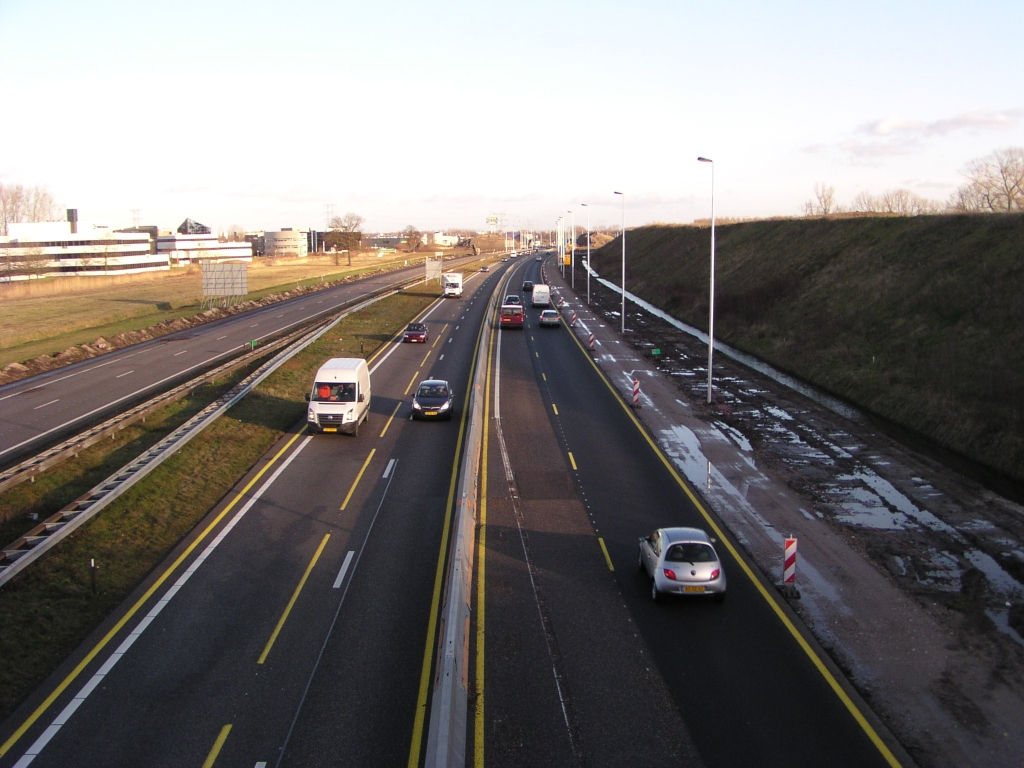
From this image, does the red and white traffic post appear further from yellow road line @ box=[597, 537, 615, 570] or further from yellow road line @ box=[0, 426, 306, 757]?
yellow road line @ box=[0, 426, 306, 757]

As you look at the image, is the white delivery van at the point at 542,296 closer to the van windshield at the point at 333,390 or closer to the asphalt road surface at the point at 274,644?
the van windshield at the point at 333,390

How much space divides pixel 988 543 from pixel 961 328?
69.1ft

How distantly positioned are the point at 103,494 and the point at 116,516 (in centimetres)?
85

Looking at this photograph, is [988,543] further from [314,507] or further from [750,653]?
[314,507]

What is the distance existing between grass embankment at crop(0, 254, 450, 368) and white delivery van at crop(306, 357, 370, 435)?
29.5 metres

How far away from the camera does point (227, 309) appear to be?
75562 mm

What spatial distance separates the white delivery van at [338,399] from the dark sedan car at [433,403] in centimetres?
215

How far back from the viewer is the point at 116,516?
68.1ft

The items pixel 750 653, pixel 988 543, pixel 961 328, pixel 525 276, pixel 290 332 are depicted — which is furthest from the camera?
pixel 525 276

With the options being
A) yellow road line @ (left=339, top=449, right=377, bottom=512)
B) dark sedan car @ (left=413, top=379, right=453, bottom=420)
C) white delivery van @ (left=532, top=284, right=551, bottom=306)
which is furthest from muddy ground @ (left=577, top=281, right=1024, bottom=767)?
white delivery van @ (left=532, top=284, right=551, bottom=306)

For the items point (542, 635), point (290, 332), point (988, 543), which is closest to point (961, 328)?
point (988, 543)

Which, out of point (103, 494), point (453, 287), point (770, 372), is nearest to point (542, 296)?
point (453, 287)

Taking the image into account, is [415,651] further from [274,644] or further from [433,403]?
[433,403]

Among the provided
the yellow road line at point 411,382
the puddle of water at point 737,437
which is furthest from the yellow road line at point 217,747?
the yellow road line at point 411,382
